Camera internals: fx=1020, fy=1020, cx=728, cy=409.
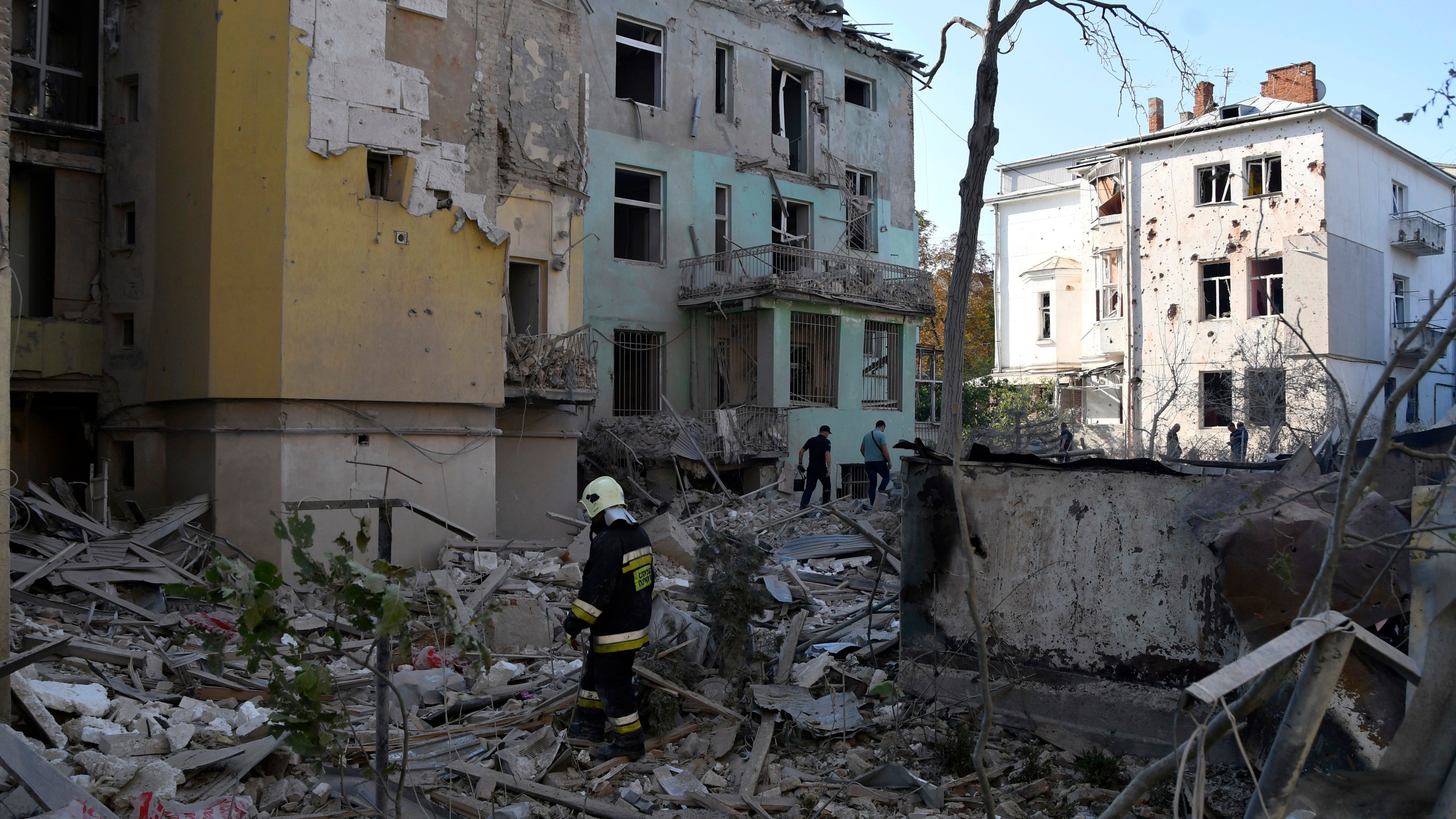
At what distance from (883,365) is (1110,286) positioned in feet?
32.8

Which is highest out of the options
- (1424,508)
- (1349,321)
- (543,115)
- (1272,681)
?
(543,115)

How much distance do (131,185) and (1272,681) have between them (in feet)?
54.2

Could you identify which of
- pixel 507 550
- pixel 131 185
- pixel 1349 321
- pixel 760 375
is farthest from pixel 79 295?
pixel 1349 321

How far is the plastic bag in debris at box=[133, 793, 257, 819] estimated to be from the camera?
496 cm

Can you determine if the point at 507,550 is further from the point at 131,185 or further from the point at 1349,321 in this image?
the point at 1349,321

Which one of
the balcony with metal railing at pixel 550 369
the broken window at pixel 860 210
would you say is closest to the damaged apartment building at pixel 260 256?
the balcony with metal railing at pixel 550 369

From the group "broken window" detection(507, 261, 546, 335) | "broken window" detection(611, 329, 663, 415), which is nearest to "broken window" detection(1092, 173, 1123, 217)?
"broken window" detection(611, 329, 663, 415)

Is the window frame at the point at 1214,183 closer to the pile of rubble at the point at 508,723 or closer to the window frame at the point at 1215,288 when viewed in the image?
the window frame at the point at 1215,288

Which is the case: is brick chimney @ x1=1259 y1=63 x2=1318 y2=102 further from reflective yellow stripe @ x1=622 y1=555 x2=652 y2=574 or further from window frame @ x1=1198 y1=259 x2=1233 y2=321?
reflective yellow stripe @ x1=622 y1=555 x2=652 y2=574

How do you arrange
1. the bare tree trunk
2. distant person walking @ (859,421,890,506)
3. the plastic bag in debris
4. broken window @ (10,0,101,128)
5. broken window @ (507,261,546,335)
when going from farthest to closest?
distant person walking @ (859,421,890,506) → broken window @ (507,261,546,335) → broken window @ (10,0,101,128) → the bare tree trunk → the plastic bag in debris

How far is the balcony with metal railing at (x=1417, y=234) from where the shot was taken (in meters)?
31.5

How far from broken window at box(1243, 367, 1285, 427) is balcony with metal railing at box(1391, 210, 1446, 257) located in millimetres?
10303

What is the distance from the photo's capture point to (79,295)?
50.2ft

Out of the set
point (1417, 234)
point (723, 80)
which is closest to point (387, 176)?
point (723, 80)
